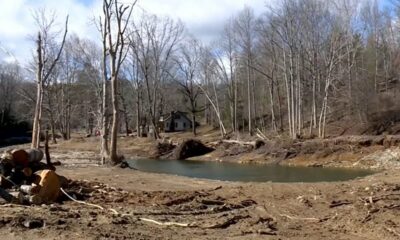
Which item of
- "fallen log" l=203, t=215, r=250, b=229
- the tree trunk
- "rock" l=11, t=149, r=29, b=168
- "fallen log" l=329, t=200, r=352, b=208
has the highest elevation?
the tree trunk

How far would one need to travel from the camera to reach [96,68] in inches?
2724

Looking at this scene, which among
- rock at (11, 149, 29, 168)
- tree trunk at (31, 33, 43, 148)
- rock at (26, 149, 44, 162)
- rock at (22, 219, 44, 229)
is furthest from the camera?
tree trunk at (31, 33, 43, 148)

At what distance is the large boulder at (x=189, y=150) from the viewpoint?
48.2m

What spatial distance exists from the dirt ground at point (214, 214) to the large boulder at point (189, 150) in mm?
32222

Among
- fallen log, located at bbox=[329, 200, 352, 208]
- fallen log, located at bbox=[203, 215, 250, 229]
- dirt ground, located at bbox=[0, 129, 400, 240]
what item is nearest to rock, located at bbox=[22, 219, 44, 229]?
dirt ground, located at bbox=[0, 129, 400, 240]

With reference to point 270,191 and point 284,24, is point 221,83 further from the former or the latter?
point 270,191

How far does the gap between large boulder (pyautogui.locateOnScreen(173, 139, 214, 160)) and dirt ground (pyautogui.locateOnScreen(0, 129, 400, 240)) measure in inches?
1269

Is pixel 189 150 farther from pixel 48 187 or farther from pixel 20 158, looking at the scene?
pixel 48 187

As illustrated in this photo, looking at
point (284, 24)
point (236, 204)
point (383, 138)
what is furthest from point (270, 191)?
point (284, 24)

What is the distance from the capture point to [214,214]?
11.4 meters

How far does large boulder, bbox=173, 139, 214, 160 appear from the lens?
48219 millimetres

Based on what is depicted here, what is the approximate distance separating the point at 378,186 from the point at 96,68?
188 feet

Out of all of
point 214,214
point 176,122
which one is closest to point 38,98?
point 214,214

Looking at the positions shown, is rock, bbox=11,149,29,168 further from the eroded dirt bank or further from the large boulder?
the large boulder
